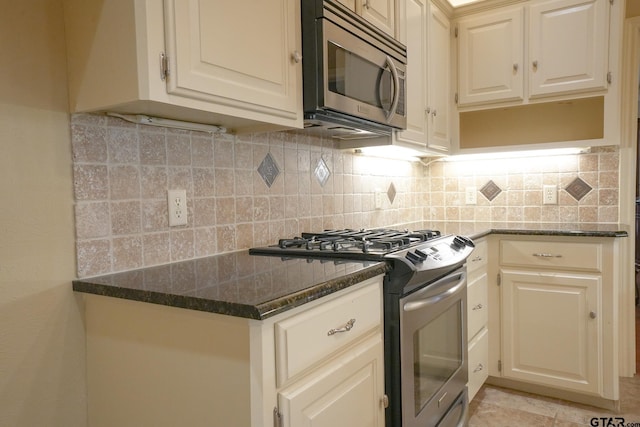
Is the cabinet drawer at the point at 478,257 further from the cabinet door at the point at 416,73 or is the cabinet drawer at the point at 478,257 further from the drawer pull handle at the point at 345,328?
the drawer pull handle at the point at 345,328

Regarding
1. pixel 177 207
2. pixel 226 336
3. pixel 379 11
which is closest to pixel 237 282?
pixel 226 336

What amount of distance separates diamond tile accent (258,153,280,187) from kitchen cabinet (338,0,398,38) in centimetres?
64

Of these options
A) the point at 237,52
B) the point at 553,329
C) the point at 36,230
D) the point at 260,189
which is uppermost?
the point at 237,52

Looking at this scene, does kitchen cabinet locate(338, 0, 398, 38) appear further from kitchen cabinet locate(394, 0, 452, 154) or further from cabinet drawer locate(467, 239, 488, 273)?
cabinet drawer locate(467, 239, 488, 273)

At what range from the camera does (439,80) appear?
2576 millimetres

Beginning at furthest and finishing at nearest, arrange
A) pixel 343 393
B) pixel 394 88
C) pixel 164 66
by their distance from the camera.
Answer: pixel 394 88, pixel 343 393, pixel 164 66

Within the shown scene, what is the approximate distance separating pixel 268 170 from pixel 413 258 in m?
0.70

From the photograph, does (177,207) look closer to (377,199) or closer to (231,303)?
(231,303)

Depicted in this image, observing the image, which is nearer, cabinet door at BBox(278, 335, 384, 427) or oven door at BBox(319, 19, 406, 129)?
cabinet door at BBox(278, 335, 384, 427)

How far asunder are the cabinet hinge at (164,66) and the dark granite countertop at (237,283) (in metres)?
0.48

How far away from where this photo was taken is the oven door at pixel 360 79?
4.89ft

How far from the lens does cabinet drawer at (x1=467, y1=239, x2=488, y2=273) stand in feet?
7.06

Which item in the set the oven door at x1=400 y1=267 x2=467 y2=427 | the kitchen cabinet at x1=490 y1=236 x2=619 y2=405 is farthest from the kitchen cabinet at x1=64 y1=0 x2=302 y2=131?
the kitchen cabinet at x1=490 y1=236 x2=619 y2=405

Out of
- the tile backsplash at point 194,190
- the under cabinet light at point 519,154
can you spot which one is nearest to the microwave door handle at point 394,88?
the tile backsplash at point 194,190
